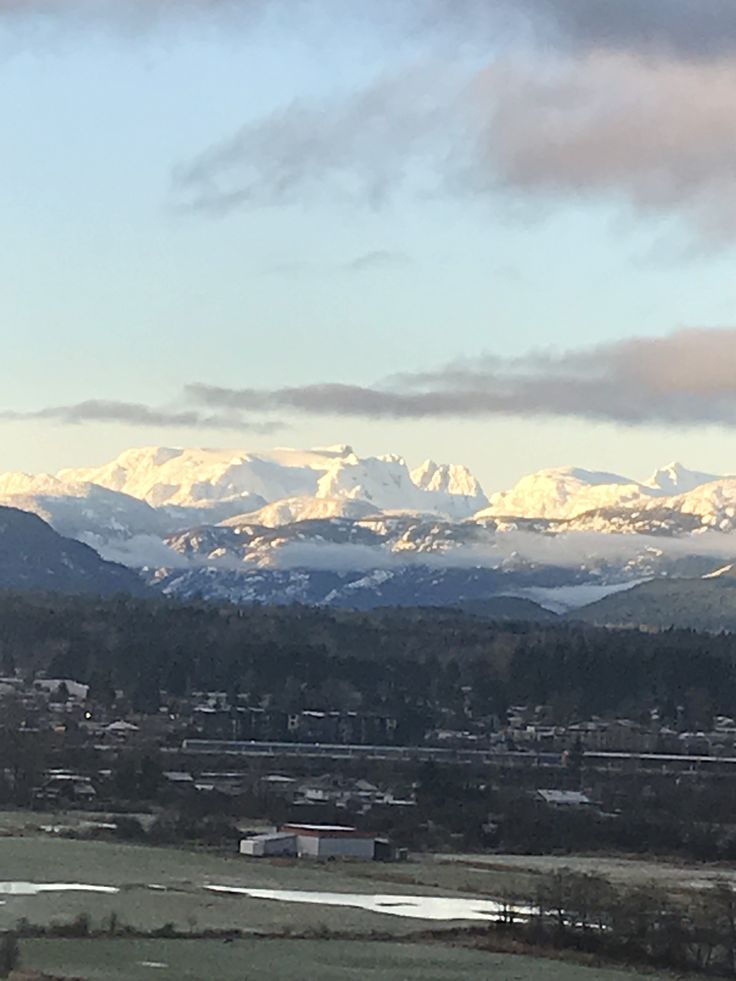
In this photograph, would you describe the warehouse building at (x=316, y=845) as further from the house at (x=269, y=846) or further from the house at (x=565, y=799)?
the house at (x=565, y=799)

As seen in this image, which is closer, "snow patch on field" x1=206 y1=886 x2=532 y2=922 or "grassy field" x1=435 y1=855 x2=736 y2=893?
"snow patch on field" x1=206 y1=886 x2=532 y2=922

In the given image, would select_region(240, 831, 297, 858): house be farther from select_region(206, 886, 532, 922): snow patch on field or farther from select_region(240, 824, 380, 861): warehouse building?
select_region(206, 886, 532, 922): snow patch on field

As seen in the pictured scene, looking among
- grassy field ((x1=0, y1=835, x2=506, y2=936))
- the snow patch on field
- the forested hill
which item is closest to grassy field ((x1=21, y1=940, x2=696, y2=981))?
grassy field ((x1=0, y1=835, x2=506, y2=936))

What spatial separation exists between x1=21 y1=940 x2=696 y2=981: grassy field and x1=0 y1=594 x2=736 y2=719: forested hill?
319ft

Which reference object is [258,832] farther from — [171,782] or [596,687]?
[596,687]

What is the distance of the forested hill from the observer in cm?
17038

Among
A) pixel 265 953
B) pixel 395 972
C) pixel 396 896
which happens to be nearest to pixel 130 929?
pixel 265 953

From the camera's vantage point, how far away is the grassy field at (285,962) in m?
61.0

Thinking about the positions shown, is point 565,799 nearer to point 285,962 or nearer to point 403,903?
point 403,903

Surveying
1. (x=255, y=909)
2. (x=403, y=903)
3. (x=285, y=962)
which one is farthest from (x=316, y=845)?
(x=285, y=962)

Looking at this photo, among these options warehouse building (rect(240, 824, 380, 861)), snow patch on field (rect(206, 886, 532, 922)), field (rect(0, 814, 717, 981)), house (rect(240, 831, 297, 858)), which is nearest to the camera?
field (rect(0, 814, 717, 981))

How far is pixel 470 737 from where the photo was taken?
160 m

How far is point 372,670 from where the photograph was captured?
177 meters

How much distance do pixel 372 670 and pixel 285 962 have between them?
11319 cm
